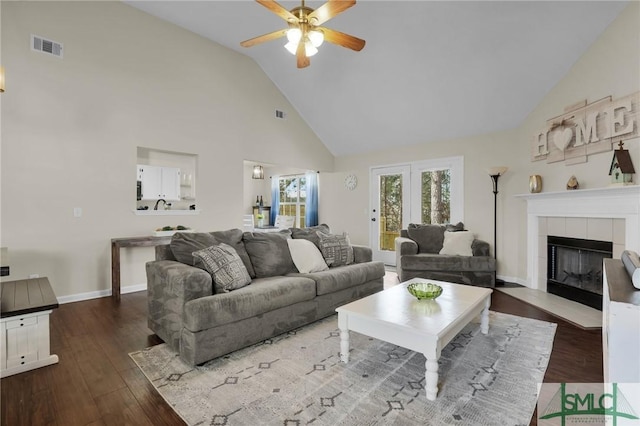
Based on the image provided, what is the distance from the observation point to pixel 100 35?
3955 millimetres

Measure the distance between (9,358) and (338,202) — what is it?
5.85m

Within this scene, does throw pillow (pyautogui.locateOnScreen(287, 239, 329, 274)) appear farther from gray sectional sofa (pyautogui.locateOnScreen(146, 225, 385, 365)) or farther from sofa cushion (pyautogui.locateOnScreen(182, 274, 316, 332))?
sofa cushion (pyautogui.locateOnScreen(182, 274, 316, 332))

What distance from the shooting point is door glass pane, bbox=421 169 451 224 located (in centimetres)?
561

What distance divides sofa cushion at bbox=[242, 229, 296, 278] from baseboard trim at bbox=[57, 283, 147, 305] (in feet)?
7.35

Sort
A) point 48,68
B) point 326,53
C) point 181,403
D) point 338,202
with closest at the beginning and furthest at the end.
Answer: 1. point 181,403
2. point 48,68
3. point 326,53
4. point 338,202

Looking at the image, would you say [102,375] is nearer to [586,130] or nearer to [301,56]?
[301,56]

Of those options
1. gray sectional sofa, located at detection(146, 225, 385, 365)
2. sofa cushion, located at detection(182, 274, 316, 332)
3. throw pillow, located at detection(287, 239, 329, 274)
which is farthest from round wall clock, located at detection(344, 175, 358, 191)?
sofa cushion, located at detection(182, 274, 316, 332)

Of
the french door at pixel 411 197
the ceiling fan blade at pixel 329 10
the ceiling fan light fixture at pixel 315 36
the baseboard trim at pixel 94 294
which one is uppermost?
the ceiling fan blade at pixel 329 10

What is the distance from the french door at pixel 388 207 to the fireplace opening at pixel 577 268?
244 cm

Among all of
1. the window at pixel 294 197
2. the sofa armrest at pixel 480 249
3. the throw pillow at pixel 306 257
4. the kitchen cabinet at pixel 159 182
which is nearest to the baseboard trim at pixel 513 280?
the sofa armrest at pixel 480 249

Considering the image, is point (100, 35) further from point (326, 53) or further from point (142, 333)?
point (142, 333)

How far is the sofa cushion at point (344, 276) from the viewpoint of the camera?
302 centimetres

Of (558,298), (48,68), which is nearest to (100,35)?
(48,68)

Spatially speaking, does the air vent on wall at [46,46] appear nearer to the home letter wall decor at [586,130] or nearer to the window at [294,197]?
the window at [294,197]
